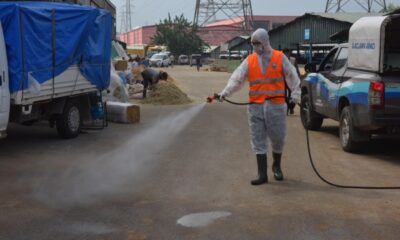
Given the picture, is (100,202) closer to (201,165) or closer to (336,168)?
(201,165)

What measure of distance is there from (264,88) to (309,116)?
17.9ft

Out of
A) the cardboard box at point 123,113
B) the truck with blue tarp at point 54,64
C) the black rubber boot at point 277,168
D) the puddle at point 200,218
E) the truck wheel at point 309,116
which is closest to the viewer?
the puddle at point 200,218

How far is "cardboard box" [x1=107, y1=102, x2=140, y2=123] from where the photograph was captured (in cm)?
1444

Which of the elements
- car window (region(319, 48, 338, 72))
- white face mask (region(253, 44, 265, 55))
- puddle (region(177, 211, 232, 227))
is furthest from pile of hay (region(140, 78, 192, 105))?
puddle (region(177, 211, 232, 227))

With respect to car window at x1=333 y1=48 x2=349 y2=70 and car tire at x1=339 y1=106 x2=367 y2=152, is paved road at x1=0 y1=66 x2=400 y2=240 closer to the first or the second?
car tire at x1=339 y1=106 x2=367 y2=152

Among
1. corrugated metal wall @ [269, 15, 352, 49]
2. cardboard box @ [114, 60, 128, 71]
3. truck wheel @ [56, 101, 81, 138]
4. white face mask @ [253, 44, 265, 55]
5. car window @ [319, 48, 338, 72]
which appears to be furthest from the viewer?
corrugated metal wall @ [269, 15, 352, 49]

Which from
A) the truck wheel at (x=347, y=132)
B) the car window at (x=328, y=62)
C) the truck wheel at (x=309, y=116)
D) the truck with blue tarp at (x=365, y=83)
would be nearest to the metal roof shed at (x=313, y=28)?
the truck wheel at (x=309, y=116)

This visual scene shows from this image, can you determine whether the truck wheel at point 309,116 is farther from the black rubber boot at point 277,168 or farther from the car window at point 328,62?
the black rubber boot at point 277,168

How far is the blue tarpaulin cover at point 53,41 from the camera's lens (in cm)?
1004

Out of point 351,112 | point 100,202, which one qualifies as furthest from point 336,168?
point 100,202

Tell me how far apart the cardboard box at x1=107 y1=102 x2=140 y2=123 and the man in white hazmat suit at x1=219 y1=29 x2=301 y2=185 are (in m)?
6.97

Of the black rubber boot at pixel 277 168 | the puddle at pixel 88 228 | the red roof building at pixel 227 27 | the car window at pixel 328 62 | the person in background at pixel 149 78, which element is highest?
the red roof building at pixel 227 27

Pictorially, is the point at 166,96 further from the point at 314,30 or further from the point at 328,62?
the point at 314,30

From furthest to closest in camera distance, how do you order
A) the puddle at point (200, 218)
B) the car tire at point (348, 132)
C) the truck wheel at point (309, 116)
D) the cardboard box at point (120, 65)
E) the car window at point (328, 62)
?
the cardboard box at point (120, 65) < the truck wheel at point (309, 116) < the car window at point (328, 62) < the car tire at point (348, 132) < the puddle at point (200, 218)
